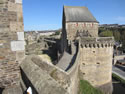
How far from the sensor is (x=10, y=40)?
3.08m

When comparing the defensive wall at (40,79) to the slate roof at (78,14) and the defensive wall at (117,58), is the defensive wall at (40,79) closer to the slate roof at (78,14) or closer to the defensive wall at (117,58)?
the slate roof at (78,14)

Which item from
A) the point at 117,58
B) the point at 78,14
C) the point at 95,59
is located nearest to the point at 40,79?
the point at 95,59

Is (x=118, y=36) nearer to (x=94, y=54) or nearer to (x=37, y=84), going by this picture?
(x=94, y=54)

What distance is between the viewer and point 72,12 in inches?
769

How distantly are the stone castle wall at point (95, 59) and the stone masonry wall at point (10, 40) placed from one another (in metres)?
10.1

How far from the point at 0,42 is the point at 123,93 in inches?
788

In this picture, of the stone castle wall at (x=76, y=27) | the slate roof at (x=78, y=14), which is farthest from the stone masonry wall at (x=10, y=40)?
the slate roof at (x=78, y=14)

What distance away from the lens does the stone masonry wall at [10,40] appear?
2.97m

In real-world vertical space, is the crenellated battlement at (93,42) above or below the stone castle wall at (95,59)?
above

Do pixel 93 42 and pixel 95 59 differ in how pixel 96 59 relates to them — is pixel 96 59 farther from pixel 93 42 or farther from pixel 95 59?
pixel 93 42

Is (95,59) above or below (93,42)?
below

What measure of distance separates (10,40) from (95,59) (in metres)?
11.4

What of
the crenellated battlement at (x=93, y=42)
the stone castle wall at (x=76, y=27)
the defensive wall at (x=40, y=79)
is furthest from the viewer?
the stone castle wall at (x=76, y=27)

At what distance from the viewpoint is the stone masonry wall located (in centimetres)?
297
